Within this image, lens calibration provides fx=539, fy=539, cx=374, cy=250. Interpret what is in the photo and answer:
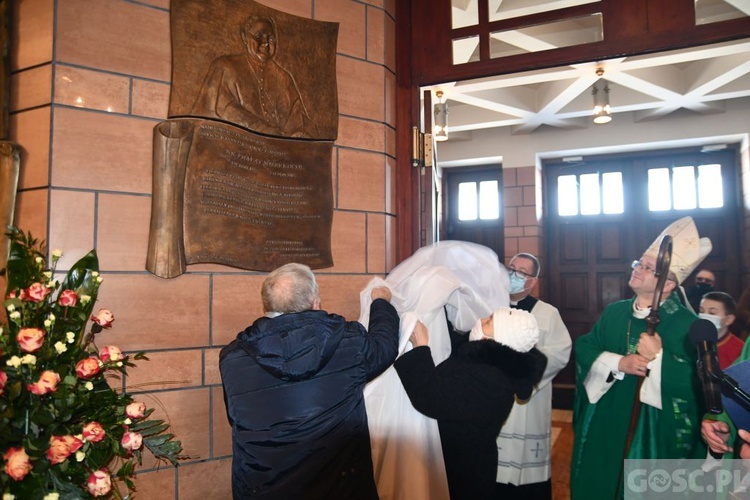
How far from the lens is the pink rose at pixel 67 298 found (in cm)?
142

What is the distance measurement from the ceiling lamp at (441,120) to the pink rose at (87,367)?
3.30m

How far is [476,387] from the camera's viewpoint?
1.73 metres

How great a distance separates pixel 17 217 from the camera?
1858mm

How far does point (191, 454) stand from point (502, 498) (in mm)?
1622

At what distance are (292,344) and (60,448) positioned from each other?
609mm

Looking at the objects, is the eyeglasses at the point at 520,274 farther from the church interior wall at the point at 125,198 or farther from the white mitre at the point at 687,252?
the church interior wall at the point at 125,198

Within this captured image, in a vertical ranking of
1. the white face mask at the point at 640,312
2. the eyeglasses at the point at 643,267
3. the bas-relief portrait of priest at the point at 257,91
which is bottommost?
the white face mask at the point at 640,312

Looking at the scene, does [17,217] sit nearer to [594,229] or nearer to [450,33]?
[450,33]

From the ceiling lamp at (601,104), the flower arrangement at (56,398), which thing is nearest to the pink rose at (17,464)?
the flower arrangement at (56,398)

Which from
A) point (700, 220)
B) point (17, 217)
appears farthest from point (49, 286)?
point (700, 220)

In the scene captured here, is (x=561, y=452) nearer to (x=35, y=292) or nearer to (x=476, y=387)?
(x=476, y=387)

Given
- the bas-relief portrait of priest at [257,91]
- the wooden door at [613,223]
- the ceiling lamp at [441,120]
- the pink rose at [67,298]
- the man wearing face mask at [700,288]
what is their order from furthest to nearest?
the ceiling lamp at [441,120]
the wooden door at [613,223]
the man wearing face mask at [700,288]
the bas-relief portrait of priest at [257,91]
the pink rose at [67,298]

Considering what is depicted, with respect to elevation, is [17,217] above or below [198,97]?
below

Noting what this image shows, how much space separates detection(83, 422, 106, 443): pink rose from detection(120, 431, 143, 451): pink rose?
4.2 inches
